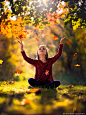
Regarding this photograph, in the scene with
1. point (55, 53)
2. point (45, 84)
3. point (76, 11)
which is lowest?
point (45, 84)

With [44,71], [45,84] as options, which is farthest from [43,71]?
[45,84]

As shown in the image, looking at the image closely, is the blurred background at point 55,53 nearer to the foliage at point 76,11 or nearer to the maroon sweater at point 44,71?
the maroon sweater at point 44,71

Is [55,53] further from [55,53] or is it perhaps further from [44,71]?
[44,71]

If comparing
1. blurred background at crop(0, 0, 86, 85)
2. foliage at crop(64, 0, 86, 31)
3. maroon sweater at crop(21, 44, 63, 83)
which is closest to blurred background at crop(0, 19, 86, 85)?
blurred background at crop(0, 0, 86, 85)

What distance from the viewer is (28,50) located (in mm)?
Result: 11102

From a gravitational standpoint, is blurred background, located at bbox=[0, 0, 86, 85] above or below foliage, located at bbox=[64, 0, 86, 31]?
below

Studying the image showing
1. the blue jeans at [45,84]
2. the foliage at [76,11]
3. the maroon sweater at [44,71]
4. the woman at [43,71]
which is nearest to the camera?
the foliage at [76,11]

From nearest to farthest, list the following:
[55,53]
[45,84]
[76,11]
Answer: [76,11] → [45,84] → [55,53]

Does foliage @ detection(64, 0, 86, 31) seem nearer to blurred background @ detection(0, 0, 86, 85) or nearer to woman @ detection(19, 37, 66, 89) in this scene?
woman @ detection(19, 37, 66, 89)

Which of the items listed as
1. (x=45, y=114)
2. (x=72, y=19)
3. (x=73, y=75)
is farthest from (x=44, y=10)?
(x=73, y=75)

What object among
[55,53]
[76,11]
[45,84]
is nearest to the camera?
[76,11]

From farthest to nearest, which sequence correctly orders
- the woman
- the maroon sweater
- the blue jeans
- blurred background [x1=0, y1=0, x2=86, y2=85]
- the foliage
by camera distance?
blurred background [x1=0, y1=0, x2=86, y2=85], the maroon sweater, the woman, the blue jeans, the foliage

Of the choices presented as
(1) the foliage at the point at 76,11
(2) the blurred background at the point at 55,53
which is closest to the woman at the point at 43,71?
(1) the foliage at the point at 76,11

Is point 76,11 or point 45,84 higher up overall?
point 76,11
